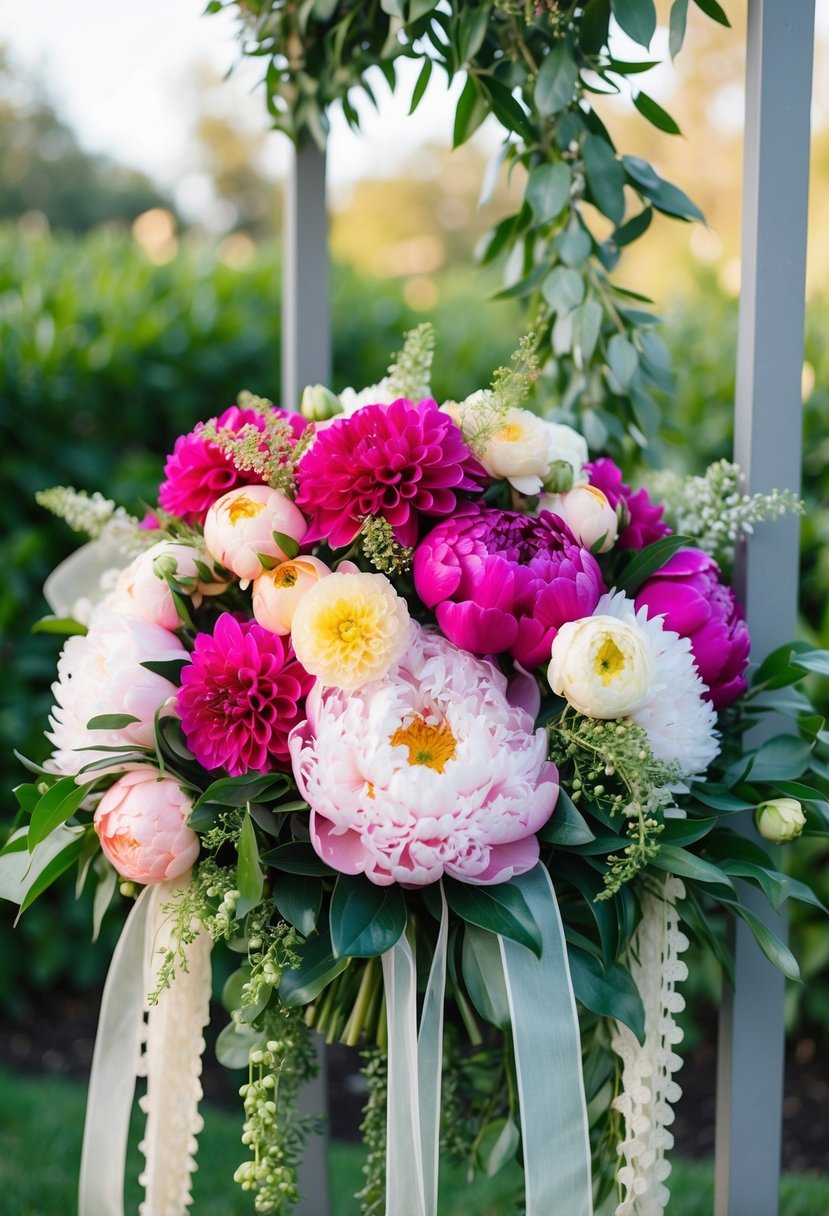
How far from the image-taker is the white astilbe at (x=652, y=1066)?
3.26ft

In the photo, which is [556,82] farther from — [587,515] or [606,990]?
[606,990]

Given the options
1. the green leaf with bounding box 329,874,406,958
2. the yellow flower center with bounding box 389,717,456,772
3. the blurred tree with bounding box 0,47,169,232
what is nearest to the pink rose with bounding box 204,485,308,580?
the yellow flower center with bounding box 389,717,456,772

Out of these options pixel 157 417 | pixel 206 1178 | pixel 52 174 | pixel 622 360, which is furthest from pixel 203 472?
pixel 52 174

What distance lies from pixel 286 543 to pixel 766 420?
0.60 meters

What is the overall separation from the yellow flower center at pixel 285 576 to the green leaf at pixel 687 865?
439mm

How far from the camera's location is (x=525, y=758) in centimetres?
93

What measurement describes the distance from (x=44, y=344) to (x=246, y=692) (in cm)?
175

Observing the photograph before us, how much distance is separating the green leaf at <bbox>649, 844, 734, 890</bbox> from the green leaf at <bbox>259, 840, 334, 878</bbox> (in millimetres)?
323

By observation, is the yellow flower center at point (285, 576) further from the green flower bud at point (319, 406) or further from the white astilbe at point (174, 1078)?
the white astilbe at point (174, 1078)

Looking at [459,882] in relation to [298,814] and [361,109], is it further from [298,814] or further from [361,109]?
[361,109]

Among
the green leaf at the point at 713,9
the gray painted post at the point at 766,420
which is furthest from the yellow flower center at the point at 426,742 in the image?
the green leaf at the point at 713,9

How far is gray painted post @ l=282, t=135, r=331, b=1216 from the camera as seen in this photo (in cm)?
152

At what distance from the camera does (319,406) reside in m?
1.16

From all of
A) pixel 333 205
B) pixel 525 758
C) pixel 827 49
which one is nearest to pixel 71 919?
pixel 525 758
